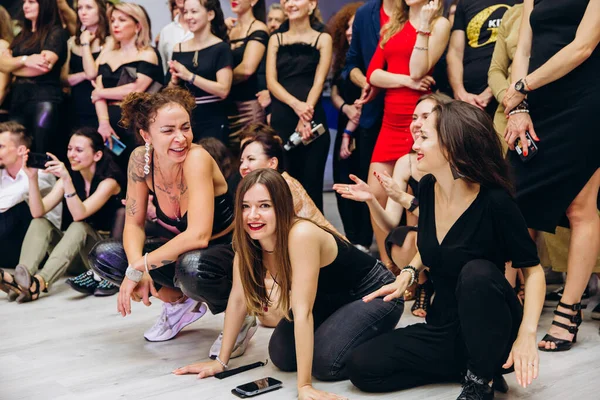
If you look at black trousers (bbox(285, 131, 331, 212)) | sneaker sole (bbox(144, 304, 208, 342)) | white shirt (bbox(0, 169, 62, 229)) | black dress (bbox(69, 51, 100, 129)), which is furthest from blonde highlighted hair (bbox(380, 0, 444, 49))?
white shirt (bbox(0, 169, 62, 229))

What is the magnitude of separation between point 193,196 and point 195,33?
1734mm

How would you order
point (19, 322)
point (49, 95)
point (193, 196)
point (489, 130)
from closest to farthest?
1. point (489, 130)
2. point (193, 196)
3. point (19, 322)
4. point (49, 95)

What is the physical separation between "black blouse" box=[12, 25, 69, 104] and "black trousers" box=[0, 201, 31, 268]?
2.30ft

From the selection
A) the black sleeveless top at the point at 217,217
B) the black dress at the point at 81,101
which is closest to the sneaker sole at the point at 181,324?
the black sleeveless top at the point at 217,217

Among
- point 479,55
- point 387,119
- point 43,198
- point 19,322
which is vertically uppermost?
point 479,55

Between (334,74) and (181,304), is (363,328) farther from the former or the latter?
(334,74)

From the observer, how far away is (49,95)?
14.8 feet

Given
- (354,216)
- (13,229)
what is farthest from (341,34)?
(13,229)

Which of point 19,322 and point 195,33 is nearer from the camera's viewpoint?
point 19,322

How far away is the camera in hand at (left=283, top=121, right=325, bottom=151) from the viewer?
4000mm

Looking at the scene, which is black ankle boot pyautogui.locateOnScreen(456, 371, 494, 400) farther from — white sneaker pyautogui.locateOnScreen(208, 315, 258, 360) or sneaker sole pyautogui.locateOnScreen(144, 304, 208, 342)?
sneaker sole pyautogui.locateOnScreen(144, 304, 208, 342)

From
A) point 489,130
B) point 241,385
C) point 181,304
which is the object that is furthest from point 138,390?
point 489,130

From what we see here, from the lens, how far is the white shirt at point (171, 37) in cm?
448

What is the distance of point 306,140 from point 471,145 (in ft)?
6.14
